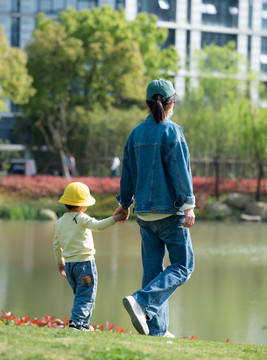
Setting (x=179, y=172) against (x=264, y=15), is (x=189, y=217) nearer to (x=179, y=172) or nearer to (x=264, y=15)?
(x=179, y=172)

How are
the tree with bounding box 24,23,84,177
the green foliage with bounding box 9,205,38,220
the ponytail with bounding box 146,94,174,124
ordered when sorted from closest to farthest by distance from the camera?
1. the ponytail with bounding box 146,94,174,124
2. the green foliage with bounding box 9,205,38,220
3. the tree with bounding box 24,23,84,177

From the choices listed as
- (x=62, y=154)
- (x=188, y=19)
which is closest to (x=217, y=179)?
(x=62, y=154)

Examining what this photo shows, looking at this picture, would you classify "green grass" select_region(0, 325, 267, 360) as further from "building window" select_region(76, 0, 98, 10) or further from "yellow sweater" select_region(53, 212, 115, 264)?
"building window" select_region(76, 0, 98, 10)

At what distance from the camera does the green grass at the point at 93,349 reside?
2723 mm

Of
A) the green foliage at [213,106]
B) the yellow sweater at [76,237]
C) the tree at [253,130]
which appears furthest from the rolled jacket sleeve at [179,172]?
the green foliage at [213,106]

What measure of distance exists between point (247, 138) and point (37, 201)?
25.4 ft

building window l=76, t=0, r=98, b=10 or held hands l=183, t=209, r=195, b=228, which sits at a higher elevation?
building window l=76, t=0, r=98, b=10

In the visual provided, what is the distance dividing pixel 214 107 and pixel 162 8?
2042 cm

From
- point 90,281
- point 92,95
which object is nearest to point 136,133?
point 90,281

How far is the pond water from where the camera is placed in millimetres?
6023

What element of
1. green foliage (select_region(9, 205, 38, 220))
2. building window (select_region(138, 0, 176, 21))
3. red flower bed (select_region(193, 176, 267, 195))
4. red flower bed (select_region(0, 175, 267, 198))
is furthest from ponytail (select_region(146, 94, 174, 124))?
building window (select_region(138, 0, 176, 21))

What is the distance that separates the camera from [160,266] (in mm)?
4125

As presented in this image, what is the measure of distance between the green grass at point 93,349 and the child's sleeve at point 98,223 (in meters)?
0.85

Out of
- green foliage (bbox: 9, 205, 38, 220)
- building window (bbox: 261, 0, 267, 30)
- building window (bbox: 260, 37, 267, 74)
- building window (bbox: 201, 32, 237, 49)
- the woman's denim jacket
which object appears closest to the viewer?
the woman's denim jacket
